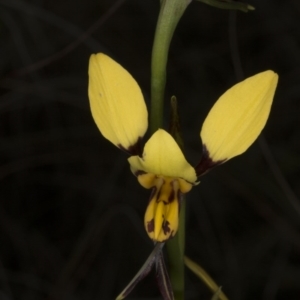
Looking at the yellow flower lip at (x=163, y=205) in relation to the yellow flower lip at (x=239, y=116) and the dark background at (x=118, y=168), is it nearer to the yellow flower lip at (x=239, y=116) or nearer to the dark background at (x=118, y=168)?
the yellow flower lip at (x=239, y=116)

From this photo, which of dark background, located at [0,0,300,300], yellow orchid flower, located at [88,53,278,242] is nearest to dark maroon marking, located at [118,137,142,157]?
yellow orchid flower, located at [88,53,278,242]

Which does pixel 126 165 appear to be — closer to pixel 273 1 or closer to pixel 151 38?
pixel 151 38

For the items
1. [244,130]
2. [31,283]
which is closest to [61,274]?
[31,283]

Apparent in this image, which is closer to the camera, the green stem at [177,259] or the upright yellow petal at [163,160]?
the upright yellow petal at [163,160]

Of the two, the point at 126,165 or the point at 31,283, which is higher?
the point at 126,165

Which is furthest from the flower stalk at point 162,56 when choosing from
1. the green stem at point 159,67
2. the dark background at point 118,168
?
the dark background at point 118,168

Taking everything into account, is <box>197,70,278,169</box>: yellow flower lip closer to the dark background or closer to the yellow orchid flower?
the yellow orchid flower
